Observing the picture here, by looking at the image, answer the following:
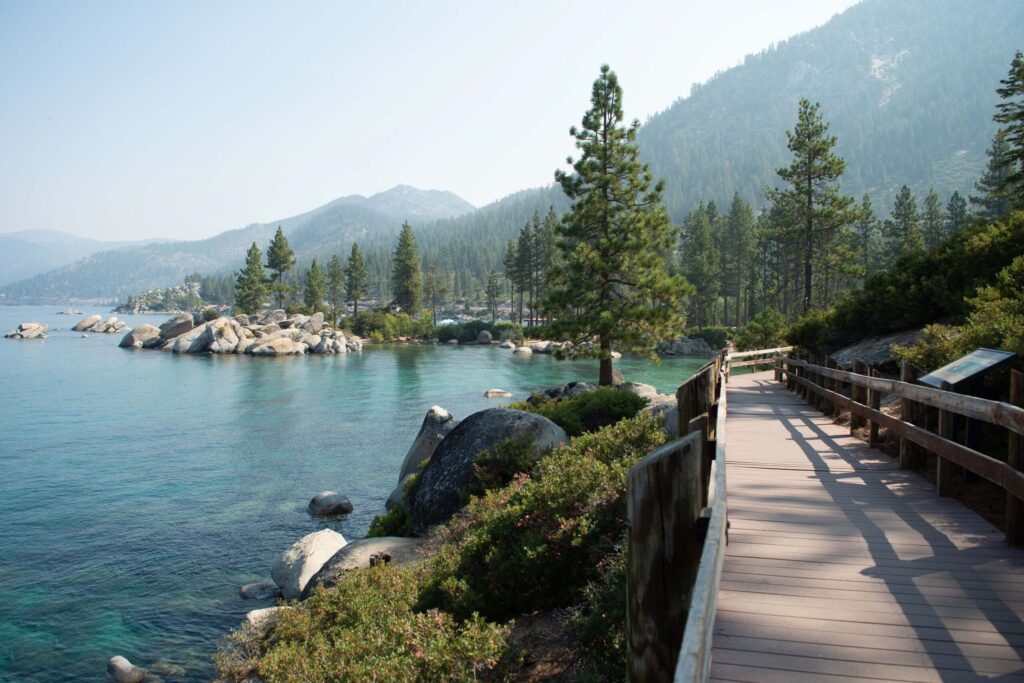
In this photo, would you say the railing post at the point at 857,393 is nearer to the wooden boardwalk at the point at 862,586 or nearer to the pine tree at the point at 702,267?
the wooden boardwalk at the point at 862,586

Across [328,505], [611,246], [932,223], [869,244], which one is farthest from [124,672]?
[869,244]

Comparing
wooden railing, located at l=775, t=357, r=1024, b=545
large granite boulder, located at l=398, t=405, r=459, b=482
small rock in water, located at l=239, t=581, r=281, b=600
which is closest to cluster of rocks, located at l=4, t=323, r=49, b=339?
large granite boulder, located at l=398, t=405, r=459, b=482

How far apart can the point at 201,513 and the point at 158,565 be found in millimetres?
3482

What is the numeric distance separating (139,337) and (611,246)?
71.9 metres

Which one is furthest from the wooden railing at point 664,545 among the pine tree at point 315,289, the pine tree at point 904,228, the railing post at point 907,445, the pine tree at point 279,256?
the pine tree at point 315,289

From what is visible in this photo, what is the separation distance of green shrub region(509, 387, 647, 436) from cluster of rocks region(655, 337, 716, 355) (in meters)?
57.4

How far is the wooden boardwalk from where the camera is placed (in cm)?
339

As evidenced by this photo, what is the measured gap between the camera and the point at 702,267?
263 ft

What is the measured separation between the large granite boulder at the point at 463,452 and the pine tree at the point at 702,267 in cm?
7061

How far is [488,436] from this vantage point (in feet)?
40.6

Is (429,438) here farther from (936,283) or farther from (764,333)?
(764,333)

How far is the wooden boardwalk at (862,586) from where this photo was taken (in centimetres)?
A: 339

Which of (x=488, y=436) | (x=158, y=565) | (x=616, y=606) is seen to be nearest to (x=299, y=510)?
(x=158, y=565)

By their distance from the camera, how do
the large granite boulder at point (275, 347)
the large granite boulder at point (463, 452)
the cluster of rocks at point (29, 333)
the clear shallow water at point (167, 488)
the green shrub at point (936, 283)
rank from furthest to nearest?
the cluster of rocks at point (29, 333) → the large granite boulder at point (275, 347) → the green shrub at point (936, 283) → the large granite boulder at point (463, 452) → the clear shallow water at point (167, 488)
